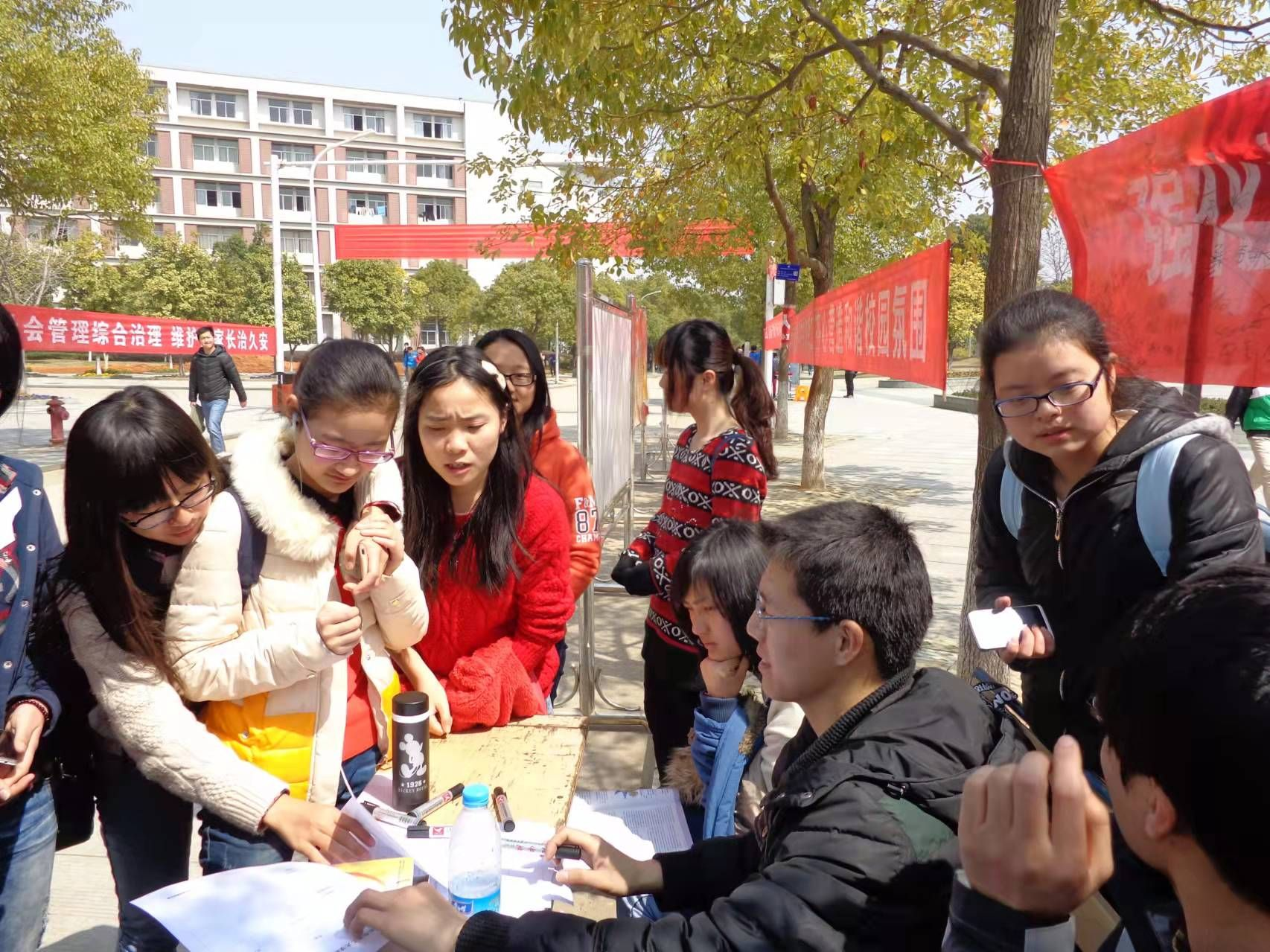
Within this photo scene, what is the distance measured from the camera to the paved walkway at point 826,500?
2.65 meters

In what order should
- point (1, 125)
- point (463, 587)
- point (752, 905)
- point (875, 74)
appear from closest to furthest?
point (752, 905), point (463, 587), point (875, 74), point (1, 125)

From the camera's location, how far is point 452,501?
7.13 ft

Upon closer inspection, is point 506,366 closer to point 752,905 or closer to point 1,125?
point 752,905

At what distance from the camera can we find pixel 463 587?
2.08 m

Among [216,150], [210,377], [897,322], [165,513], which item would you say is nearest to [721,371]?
[897,322]

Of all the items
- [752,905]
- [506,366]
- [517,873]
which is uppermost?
[506,366]

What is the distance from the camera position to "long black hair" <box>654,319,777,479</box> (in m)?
2.87

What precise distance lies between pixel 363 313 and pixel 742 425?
118ft

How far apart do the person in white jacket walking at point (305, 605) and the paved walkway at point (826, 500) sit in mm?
1244

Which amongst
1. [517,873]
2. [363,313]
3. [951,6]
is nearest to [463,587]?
[517,873]

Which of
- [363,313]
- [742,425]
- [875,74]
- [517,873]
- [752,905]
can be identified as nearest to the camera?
[752,905]

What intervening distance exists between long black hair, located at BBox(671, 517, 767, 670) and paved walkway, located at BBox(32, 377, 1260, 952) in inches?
43.3

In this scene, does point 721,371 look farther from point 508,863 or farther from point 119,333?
point 119,333

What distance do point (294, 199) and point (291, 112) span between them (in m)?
5.27
